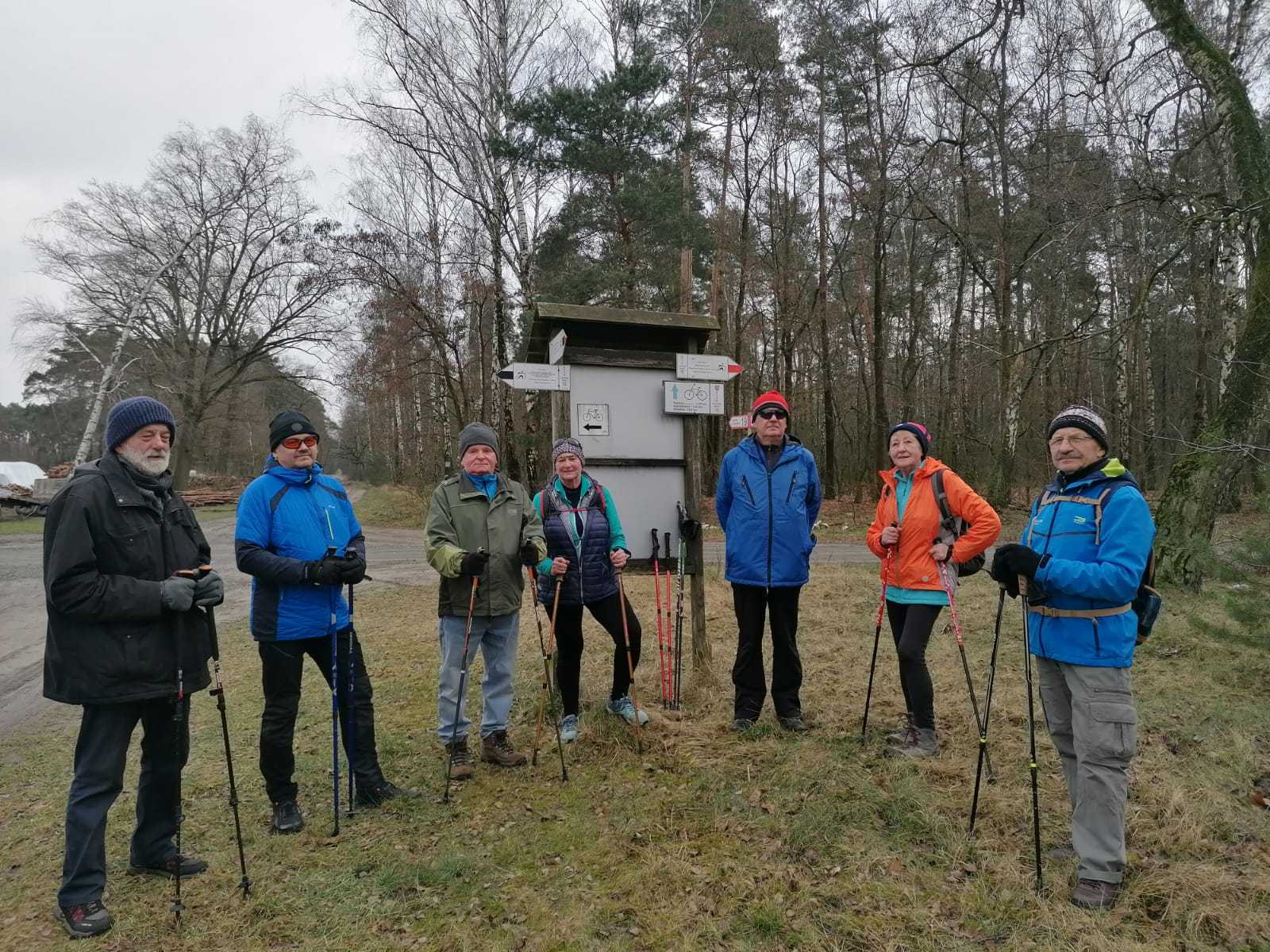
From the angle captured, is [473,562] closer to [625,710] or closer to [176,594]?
[176,594]

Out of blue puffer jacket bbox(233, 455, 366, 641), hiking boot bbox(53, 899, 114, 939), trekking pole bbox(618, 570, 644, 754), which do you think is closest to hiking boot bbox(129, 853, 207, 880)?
hiking boot bbox(53, 899, 114, 939)

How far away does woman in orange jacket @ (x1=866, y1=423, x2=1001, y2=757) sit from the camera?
387 cm

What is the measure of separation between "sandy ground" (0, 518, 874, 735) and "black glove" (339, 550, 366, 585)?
375 cm

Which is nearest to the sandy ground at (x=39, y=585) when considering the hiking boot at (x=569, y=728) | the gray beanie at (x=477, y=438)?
the hiking boot at (x=569, y=728)

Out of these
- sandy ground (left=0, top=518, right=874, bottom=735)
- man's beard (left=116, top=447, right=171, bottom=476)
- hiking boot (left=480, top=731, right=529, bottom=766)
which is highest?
man's beard (left=116, top=447, right=171, bottom=476)

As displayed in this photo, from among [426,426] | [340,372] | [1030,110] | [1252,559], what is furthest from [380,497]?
[1252,559]

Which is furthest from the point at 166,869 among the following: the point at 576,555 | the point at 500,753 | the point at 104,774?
the point at 576,555

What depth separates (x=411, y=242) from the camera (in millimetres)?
19797

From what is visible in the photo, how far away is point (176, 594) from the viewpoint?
2861 millimetres

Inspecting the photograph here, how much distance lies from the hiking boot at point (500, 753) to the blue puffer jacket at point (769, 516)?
1695mm

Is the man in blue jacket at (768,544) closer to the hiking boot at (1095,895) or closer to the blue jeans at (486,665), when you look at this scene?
the blue jeans at (486,665)

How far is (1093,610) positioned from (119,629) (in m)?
3.87

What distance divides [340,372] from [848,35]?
67.7 feet

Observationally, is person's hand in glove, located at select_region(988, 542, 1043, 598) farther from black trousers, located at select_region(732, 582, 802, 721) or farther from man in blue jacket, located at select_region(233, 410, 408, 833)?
man in blue jacket, located at select_region(233, 410, 408, 833)
